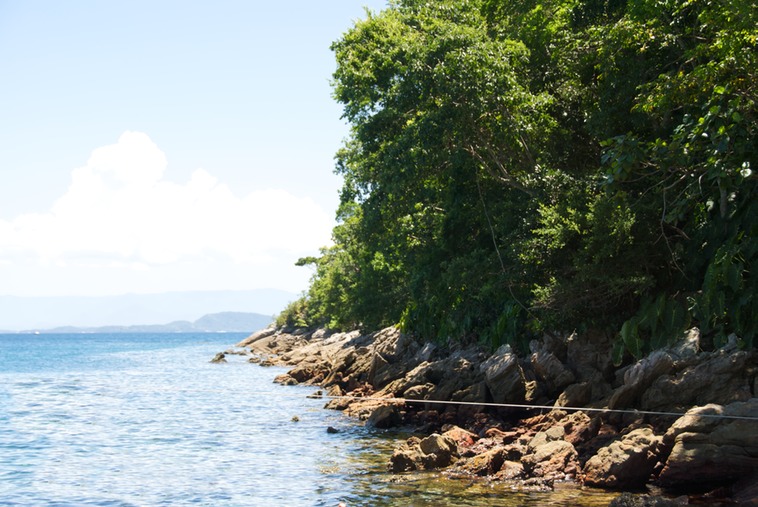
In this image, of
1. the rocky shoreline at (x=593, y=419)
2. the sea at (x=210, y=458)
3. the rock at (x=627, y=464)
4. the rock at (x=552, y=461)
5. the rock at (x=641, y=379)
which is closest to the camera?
the rocky shoreline at (x=593, y=419)

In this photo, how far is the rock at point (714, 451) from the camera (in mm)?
12438

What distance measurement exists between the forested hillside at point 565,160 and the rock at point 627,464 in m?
3.91

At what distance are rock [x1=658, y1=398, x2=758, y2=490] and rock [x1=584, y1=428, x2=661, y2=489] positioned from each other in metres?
0.34

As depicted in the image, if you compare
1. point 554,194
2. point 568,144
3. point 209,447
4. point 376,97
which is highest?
point 376,97

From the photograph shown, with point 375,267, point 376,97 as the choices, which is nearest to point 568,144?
point 376,97

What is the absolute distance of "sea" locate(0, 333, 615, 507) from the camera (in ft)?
46.9

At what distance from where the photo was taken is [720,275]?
1666 cm

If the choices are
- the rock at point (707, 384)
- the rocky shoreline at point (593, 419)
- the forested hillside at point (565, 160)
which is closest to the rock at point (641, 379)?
the rocky shoreline at point (593, 419)

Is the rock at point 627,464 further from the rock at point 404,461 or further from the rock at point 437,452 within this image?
the rock at point 404,461

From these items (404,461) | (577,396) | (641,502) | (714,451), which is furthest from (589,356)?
(641,502)

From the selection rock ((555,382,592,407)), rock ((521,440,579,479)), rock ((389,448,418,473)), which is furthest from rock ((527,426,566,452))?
rock ((389,448,418,473))

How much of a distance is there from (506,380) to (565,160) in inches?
330

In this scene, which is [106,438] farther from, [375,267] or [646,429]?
[375,267]

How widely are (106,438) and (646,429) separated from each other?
1535 centimetres
